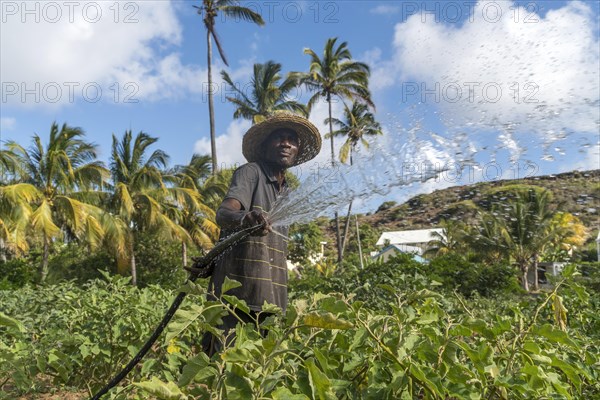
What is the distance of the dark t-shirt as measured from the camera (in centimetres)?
256

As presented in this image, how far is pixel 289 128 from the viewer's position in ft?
9.82

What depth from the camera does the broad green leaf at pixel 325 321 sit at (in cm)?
93

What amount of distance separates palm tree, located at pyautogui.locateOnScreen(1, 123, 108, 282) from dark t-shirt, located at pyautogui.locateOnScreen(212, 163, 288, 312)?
15048 millimetres

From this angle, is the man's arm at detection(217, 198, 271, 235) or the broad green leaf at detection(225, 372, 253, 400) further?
the man's arm at detection(217, 198, 271, 235)

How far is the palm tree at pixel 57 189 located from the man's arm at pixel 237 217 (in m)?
15.2

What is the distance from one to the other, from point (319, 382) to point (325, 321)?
0.11 metres

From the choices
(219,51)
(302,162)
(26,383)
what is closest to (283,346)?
(26,383)

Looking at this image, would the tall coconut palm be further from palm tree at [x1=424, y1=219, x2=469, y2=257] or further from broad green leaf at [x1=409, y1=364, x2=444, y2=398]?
broad green leaf at [x1=409, y1=364, x2=444, y2=398]

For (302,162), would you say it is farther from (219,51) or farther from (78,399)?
(219,51)

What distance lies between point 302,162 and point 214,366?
217 centimetres

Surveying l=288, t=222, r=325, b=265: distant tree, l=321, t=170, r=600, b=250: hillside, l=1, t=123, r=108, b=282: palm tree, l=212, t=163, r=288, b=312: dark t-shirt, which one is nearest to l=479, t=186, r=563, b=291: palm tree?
l=321, t=170, r=600, b=250: hillside

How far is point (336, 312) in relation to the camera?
1.09m

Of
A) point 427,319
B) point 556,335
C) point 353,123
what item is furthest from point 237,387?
point 353,123

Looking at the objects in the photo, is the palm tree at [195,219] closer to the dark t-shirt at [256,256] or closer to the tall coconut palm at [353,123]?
the tall coconut palm at [353,123]
